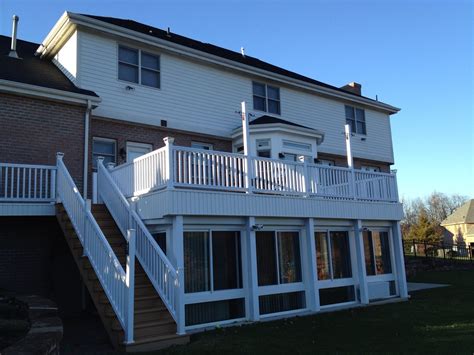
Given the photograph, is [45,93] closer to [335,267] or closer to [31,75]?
[31,75]

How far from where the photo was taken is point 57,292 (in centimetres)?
1146

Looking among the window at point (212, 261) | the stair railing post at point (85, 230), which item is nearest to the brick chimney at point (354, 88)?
the window at point (212, 261)

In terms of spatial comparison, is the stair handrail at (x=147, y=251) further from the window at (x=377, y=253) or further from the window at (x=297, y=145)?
the window at (x=377, y=253)

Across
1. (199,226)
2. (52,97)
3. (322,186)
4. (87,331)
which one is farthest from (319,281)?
(52,97)

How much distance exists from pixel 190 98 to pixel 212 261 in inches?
263

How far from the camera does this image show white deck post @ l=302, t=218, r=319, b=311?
37.0 ft

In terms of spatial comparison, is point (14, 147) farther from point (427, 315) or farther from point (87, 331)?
point (427, 315)

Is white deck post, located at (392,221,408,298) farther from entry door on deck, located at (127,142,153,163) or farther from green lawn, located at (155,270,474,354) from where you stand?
entry door on deck, located at (127,142,153,163)

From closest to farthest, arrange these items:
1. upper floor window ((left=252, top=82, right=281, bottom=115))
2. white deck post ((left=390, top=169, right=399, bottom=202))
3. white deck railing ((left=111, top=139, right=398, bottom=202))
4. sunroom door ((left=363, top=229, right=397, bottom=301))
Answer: white deck railing ((left=111, top=139, right=398, bottom=202)) < sunroom door ((left=363, top=229, right=397, bottom=301)) < white deck post ((left=390, top=169, right=399, bottom=202)) < upper floor window ((left=252, top=82, right=281, bottom=115))

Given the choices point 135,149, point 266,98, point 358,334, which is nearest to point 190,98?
point 135,149

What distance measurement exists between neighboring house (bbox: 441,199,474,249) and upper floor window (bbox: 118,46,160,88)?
5667 centimetres

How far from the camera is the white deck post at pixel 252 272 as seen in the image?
10078 millimetres

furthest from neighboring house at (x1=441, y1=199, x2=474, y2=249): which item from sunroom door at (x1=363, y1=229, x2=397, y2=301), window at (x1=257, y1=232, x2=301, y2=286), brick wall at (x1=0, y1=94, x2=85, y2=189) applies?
brick wall at (x1=0, y1=94, x2=85, y2=189)

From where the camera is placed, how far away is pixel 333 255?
41.1ft
